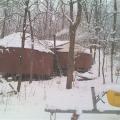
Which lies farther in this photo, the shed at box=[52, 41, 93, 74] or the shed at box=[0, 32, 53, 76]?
the shed at box=[52, 41, 93, 74]

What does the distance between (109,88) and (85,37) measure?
2157 centimetres

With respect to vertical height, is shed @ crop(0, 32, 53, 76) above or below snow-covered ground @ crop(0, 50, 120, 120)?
above

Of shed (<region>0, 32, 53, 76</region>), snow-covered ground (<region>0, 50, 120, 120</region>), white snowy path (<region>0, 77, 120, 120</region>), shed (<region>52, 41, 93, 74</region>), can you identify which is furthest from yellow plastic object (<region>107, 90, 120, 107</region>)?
shed (<region>52, 41, 93, 74</region>)

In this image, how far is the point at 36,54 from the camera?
24594 mm

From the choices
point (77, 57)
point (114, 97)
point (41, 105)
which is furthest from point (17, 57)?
point (114, 97)

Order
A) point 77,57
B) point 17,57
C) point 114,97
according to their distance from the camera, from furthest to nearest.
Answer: point 77,57 → point 17,57 → point 114,97

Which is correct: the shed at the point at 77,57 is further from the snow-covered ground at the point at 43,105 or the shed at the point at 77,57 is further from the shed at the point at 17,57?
the snow-covered ground at the point at 43,105

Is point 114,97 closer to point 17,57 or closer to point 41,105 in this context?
point 41,105

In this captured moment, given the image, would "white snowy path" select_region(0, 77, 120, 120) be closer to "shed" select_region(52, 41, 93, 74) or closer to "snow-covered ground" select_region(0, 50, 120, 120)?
"snow-covered ground" select_region(0, 50, 120, 120)

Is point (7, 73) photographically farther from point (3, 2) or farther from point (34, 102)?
point (34, 102)

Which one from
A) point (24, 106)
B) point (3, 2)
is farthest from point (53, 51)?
point (24, 106)

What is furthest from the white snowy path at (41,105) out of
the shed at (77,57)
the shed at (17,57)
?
the shed at (77,57)

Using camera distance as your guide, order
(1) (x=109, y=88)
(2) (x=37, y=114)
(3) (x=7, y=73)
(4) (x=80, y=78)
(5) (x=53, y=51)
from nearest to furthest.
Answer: (1) (x=109, y=88) → (2) (x=37, y=114) → (3) (x=7, y=73) → (4) (x=80, y=78) → (5) (x=53, y=51)

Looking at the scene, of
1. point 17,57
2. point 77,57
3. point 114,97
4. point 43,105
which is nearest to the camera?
point 114,97
